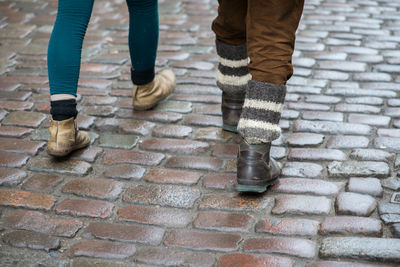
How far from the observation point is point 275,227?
2217mm

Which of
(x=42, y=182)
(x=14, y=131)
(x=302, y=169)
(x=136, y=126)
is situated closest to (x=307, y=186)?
(x=302, y=169)

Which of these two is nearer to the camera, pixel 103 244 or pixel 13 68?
pixel 103 244

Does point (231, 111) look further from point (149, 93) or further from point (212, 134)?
point (149, 93)

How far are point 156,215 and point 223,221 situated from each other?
27cm

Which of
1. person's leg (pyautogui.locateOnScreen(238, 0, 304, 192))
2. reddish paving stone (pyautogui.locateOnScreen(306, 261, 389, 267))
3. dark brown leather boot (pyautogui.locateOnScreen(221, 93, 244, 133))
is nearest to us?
reddish paving stone (pyautogui.locateOnScreen(306, 261, 389, 267))

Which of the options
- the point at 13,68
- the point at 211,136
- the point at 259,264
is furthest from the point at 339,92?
the point at 13,68

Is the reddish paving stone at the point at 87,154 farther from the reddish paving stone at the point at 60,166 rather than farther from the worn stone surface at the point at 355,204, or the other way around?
the worn stone surface at the point at 355,204

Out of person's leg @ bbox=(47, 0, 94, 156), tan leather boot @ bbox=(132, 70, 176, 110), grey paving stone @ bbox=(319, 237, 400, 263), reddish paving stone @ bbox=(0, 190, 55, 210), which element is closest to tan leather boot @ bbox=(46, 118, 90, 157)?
person's leg @ bbox=(47, 0, 94, 156)

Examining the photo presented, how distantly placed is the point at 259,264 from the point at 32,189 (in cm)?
108

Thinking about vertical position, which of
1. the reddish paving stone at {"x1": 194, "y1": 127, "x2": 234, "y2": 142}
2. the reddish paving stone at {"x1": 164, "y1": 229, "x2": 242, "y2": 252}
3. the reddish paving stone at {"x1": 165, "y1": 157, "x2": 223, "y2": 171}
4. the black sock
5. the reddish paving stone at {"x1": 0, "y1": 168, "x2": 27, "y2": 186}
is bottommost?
the reddish paving stone at {"x1": 194, "y1": 127, "x2": 234, "y2": 142}

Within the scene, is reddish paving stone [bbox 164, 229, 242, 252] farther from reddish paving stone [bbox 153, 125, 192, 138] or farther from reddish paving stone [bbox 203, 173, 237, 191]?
reddish paving stone [bbox 153, 125, 192, 138]

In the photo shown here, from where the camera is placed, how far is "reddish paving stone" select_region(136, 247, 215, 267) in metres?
2.03

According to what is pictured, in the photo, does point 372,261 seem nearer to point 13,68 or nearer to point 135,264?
point 135,264

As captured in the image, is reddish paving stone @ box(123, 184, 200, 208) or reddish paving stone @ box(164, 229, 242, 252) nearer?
reddish paving stone @ box(164, 229, 242, 252)
